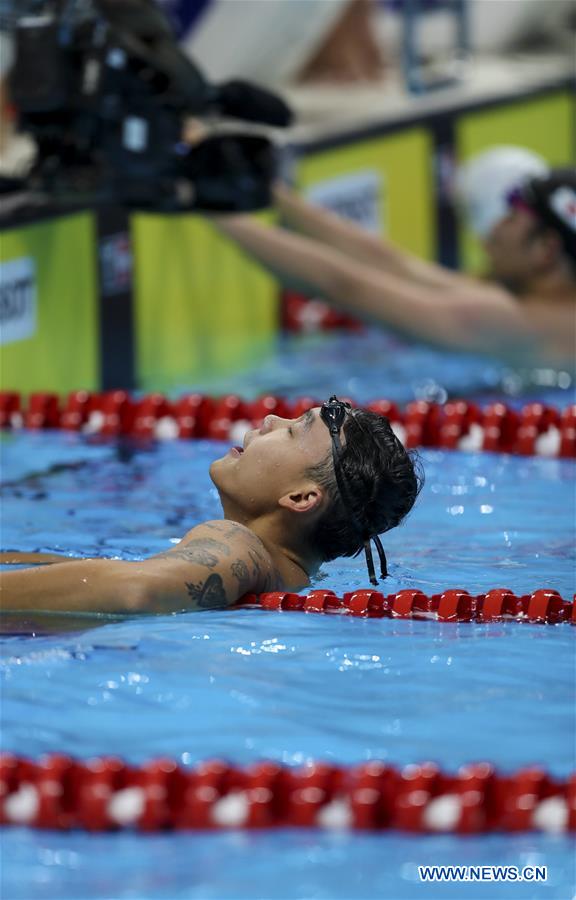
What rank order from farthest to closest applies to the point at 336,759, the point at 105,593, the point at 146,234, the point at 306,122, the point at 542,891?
the point at 306,122
the point at 146,234
the point at 105,593
the point at 336,759
the point at 542,891

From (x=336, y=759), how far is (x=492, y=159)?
4.31 metres

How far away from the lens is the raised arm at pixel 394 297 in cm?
582

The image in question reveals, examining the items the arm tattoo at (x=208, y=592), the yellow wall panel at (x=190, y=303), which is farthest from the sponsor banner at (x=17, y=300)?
the arm tattoo at (x=208, y=592)

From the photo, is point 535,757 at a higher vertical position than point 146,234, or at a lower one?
lower

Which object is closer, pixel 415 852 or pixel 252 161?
pixel 415 852

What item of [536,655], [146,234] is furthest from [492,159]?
[536,655]

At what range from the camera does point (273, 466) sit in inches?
125

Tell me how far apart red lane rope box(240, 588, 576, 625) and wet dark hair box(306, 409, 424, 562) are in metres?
0.13

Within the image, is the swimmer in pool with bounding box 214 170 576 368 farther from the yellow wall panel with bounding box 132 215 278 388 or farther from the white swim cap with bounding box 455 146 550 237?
the yellow wall panel with bounding box 132 215 278 388

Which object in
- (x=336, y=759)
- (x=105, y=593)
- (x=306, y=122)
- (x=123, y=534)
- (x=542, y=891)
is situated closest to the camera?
Result: (x=542, y=891)

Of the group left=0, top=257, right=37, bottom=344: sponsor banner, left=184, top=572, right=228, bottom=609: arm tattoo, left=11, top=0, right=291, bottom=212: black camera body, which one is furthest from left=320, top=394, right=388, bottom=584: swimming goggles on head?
left=0, top=257, right=37, bottom=344: sponsor banner

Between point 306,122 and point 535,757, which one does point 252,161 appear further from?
point 535,757

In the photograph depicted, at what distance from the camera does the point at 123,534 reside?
3.86 m

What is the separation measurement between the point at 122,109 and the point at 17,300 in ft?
2.46
